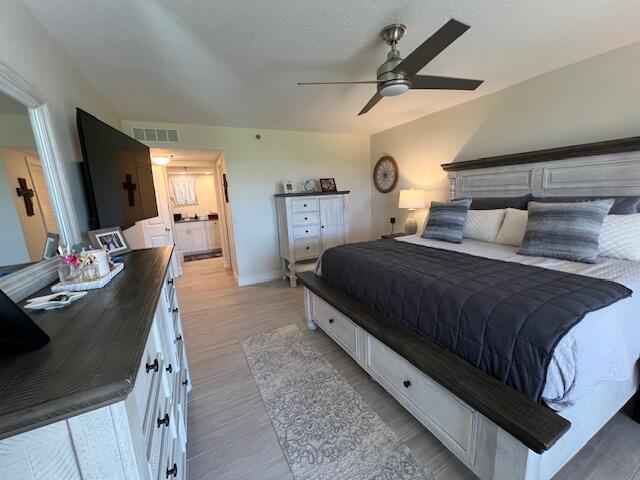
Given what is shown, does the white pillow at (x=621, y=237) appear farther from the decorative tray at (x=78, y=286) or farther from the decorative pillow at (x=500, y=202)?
the decorative tray at (x=78, y=286)

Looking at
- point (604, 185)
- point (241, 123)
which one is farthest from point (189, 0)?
point (604, 185)

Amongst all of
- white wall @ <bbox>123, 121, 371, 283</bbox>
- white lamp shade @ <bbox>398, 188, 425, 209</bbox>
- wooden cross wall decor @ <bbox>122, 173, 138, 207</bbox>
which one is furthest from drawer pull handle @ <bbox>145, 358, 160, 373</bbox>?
white lamp shade @ <bbox>398, 188, 425, 209</bbox>

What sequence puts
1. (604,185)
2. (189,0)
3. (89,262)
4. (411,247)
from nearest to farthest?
(89,262), (189,0), (604,185), (411,247)

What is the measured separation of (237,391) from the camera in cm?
194

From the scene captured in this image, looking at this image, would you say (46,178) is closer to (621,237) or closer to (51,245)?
(51,245)

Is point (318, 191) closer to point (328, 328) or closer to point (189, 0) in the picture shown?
point (328, 328)

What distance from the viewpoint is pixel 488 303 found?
4.27 feet

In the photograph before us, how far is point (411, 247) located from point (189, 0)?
2346 mm

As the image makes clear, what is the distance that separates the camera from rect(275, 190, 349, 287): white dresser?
3922mm

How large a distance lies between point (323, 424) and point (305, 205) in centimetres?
286

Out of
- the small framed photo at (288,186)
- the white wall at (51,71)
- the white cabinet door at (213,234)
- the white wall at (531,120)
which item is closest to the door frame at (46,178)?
the white wall at (51,71)

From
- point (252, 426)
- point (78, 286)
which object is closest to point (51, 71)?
point (78, 286)

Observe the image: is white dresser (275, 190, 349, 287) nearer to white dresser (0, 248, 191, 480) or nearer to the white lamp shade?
the white lamp shade

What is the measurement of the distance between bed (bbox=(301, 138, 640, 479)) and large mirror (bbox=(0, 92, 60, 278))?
5.67ft
